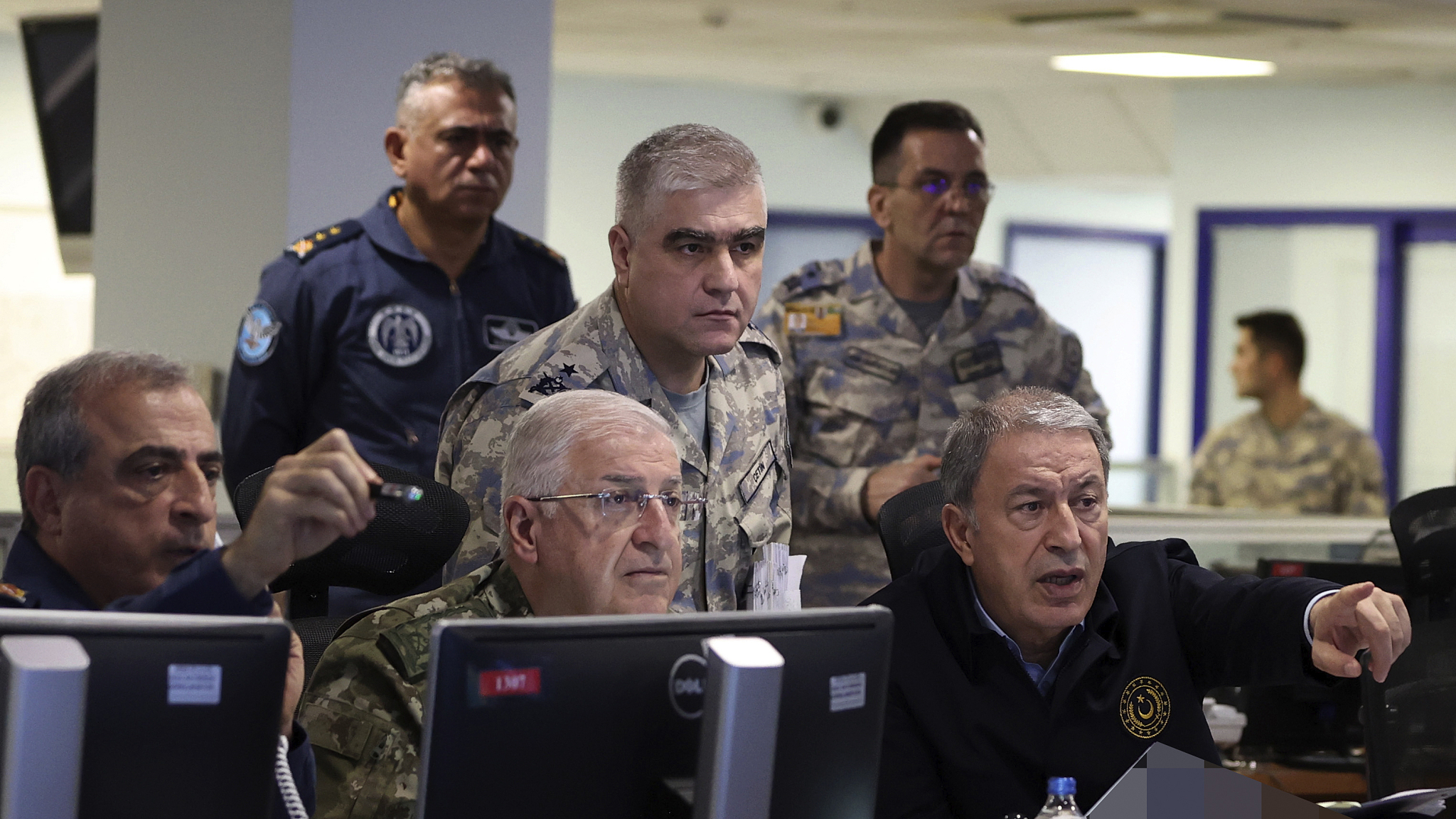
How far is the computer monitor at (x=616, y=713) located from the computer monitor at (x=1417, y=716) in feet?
4.54

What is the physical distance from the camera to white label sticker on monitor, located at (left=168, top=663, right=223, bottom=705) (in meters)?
1.38

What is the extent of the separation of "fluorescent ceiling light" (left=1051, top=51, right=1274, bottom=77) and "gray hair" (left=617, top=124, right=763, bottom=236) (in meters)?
6.06

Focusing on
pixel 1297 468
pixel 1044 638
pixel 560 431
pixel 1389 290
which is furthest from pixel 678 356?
pixel 1389 290

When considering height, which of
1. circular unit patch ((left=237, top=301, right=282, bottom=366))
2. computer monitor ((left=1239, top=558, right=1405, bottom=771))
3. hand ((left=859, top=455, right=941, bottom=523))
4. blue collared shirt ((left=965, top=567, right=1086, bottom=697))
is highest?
circular unit patch ((left=237, top=301, right=282, bottom=366))

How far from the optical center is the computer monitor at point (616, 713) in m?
1.44

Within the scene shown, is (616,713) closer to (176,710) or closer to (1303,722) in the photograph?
(176,710)

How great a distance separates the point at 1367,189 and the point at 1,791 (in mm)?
9314

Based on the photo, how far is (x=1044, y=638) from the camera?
2404 millimetres

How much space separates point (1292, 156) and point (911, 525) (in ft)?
25.1

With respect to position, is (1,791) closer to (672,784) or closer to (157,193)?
(672,784)

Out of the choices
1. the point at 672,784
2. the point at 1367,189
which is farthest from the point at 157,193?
the point at 1367,189

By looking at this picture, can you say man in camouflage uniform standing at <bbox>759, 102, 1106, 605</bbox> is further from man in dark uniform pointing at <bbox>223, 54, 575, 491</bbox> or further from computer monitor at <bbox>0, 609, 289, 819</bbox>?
computer monitor at <bbox>0, 609, 289, 819</bbox>

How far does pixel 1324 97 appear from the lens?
9.62 meters

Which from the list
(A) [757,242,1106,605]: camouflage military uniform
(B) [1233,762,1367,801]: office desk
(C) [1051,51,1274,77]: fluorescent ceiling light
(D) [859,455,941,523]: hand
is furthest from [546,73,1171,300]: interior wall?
(B) [1233,762,1367,801]: office desk
